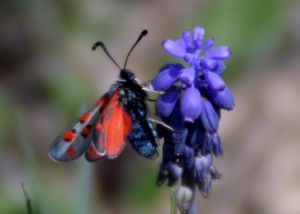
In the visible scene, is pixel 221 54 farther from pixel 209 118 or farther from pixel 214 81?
pixel 209 118

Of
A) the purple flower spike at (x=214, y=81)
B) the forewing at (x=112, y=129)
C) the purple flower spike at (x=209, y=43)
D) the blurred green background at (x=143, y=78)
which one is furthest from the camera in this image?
the blurred green background at (x=143, y=78)

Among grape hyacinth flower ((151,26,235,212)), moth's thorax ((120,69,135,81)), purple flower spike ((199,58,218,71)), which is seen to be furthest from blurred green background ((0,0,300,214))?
purple flower spike ((199,58,218,71))

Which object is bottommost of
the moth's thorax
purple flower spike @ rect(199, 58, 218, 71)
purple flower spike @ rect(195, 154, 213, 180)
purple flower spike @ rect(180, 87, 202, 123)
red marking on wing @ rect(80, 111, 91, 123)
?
purple flower spike @ rect(195, 154, 213, 180)

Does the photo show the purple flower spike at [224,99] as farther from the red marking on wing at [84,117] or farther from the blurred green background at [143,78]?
the blurred green background at [143,78]

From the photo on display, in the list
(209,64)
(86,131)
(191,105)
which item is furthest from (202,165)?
(86,131)

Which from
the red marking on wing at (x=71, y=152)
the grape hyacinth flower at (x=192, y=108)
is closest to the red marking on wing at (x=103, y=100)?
the red marking on wing at (x=71, y=152)

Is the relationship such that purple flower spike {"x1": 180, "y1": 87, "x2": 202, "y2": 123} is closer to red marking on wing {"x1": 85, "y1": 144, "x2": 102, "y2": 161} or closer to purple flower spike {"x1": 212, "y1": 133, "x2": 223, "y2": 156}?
purple flower spike {"x1": 212, "y1": 133, "x2": 223, "y2": 156}
